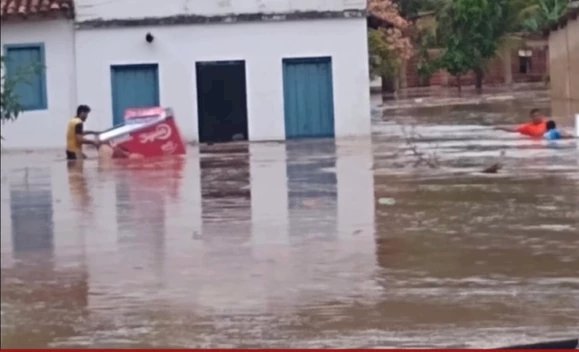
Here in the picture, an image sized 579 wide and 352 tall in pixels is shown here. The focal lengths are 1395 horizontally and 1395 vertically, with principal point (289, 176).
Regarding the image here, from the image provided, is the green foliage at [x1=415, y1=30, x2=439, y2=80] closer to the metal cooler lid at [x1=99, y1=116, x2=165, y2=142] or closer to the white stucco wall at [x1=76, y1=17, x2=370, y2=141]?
the white stucco wall at [x1=76, y1=17, x2=370, y2=141]

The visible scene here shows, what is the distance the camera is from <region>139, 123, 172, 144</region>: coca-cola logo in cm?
654

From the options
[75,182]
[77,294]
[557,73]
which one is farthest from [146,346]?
[557,73]

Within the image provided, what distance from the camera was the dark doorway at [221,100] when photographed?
20.2 feet

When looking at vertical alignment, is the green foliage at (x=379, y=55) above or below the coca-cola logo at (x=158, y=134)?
above

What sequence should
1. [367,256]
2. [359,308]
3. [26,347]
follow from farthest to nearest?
[367,256] < [359,308] < [26,347]

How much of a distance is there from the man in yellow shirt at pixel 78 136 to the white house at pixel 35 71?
11 cm

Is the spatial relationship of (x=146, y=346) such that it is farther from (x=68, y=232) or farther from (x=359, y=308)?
(x=359, y=308)

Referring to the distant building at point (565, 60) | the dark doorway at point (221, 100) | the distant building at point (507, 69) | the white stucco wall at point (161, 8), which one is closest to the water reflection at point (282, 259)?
the dark doorway at point (221, 100)

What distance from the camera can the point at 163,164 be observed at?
9.65 meters

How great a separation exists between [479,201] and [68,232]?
20.8 feet

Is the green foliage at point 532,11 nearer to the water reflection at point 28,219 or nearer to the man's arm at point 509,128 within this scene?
the man's arm at point 509,128

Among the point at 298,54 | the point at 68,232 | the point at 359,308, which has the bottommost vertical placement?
the point at 359,308

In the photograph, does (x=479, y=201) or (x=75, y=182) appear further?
(x=479, y=201)

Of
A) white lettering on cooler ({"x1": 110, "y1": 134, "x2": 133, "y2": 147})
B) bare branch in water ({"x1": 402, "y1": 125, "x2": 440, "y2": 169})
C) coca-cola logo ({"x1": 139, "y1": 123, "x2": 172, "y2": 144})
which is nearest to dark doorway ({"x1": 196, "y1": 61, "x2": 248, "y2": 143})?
coca-cola logo ({"x1": 139, "y1": 123, "x2": 172, "y2": 144})
